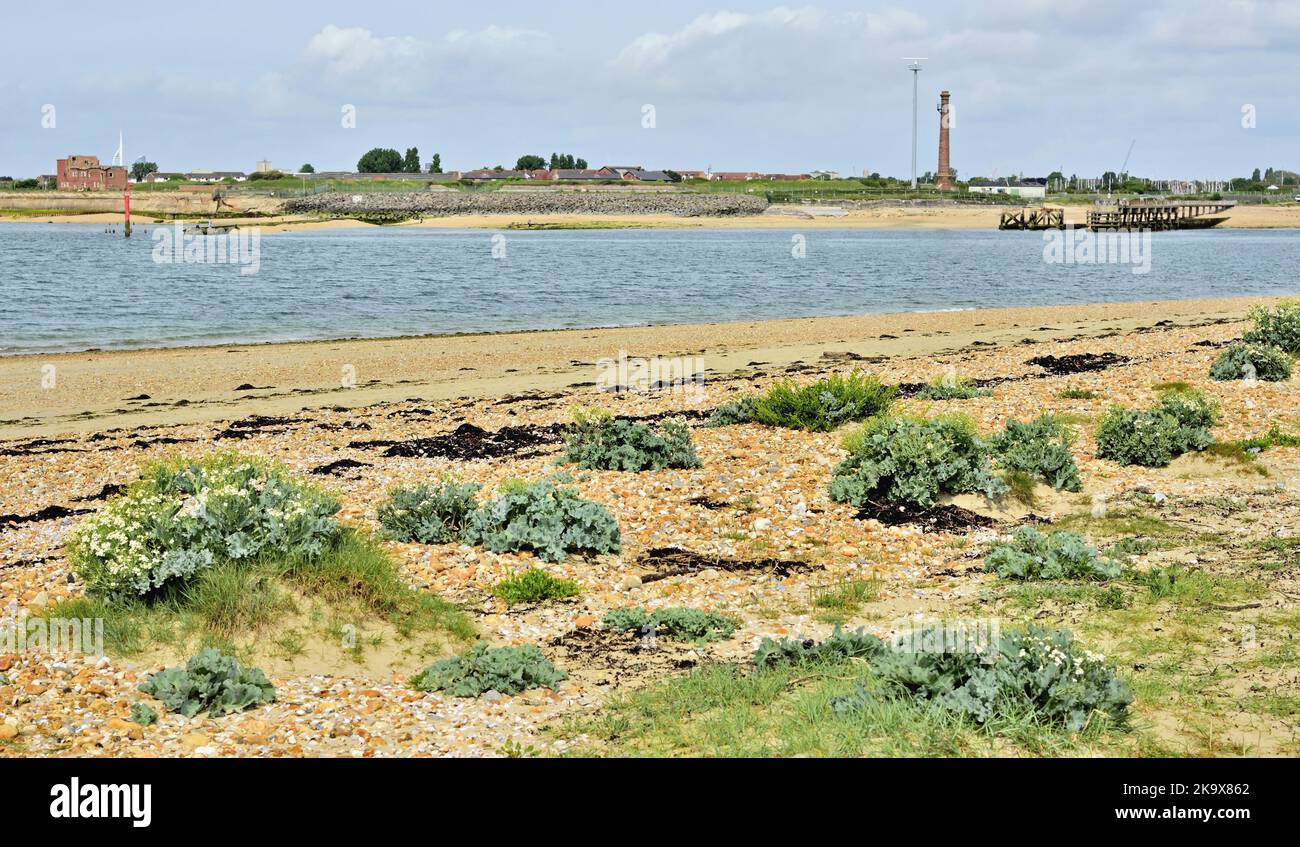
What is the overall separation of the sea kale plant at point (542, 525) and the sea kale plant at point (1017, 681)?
14.4 feet

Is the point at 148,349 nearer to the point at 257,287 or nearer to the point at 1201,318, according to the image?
the point at 257,287

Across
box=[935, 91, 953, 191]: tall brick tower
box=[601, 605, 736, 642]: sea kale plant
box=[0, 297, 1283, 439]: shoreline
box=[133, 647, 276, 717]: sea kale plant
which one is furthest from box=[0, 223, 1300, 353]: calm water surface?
box=[935, 91, 953, 191]: tall brick tower

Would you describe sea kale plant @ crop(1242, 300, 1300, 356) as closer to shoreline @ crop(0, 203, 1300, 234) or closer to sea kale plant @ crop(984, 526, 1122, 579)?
sea kale plant @ crop(984, 526, 1122, 579)

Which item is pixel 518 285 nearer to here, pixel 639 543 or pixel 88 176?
pixel 639 543

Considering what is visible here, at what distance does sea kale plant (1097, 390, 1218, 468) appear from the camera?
46.6 ft

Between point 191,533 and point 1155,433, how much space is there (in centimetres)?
1112

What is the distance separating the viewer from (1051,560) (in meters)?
10.2

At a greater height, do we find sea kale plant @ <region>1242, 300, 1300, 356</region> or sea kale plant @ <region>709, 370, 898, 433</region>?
sea kale plant @ <region>1242, 300, 1300, 356</region>

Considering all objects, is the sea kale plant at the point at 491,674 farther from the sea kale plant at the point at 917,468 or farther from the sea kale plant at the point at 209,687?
the sea kale plant at the point at 917,468

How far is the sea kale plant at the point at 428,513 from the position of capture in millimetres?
11445

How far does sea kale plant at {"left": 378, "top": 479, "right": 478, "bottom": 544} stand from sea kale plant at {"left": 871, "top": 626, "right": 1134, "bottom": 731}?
5.42 metres

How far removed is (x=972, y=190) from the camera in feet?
620

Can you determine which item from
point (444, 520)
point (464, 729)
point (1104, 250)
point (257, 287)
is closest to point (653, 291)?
point (257, 287)

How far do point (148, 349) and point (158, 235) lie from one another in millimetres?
88553
